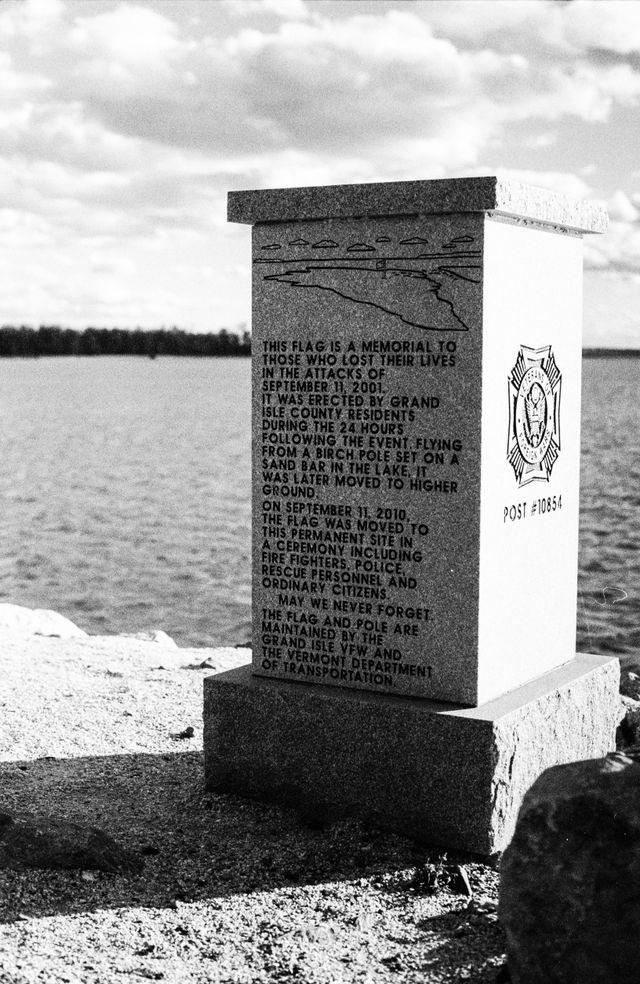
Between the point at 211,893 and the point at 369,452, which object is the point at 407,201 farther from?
the point at 211,893

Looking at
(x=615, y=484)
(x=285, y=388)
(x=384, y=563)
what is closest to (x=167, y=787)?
(x=384, y=563)

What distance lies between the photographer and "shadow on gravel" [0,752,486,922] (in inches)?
189

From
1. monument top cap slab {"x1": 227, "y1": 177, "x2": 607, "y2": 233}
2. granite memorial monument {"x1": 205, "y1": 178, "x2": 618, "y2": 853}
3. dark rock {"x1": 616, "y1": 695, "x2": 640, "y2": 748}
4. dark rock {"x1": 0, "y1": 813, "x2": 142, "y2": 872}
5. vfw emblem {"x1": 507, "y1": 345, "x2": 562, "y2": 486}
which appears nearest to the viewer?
dark rock {"x1": 0, "y1": 813, "x2": 142, "y2": 872}

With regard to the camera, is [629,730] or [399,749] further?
[629,730]

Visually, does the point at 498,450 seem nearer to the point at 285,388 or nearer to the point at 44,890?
the point at 285,388

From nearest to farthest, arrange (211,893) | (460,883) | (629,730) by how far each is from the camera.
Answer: (211,893) < (460,883) < (629,730)

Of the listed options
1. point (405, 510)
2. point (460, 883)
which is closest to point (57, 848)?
point (460, 883)

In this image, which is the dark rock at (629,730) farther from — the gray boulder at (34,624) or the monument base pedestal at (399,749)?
the gray boulder at (34,624)

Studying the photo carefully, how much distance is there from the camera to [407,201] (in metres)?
5.39

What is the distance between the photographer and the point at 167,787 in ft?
20.3

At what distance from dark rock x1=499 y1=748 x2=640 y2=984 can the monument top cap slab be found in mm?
2616

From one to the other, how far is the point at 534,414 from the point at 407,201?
1.25 metres

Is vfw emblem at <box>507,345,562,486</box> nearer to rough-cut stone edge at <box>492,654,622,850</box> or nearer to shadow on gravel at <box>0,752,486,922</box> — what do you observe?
rough-cut stone edge at <box>492,654,622,850</box>

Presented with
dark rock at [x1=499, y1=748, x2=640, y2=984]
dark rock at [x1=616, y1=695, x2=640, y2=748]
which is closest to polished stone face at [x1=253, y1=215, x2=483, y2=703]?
dark rock at [x1=499, y1=748, x2=640, y2=984]
